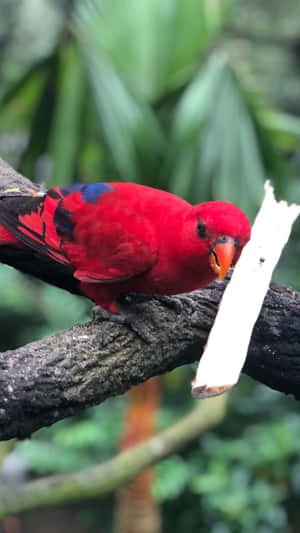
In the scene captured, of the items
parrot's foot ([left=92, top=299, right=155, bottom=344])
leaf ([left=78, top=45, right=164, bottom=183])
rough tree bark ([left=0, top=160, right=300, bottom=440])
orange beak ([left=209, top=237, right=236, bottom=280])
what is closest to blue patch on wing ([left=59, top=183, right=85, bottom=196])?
rough tree bark ([left=0, top=160, right=300, bottom=440])

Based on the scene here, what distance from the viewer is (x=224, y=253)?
1519 mm

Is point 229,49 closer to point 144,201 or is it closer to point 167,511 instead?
point 167,511

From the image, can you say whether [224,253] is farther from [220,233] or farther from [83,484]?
[83,484]

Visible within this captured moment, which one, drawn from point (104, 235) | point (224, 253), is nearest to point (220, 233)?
point (224, 253)

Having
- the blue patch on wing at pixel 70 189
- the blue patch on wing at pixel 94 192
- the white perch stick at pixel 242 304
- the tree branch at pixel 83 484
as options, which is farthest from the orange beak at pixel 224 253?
the tree branch at pixel 83 484

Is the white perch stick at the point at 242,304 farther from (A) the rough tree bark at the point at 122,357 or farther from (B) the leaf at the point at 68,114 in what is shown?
(B) the leaf at the point at 68,114

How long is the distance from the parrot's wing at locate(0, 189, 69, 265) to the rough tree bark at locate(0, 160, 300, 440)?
0.65 feet

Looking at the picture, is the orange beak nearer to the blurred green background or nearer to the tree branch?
the blurred green background

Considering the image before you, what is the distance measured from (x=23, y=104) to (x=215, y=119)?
134 centimetres

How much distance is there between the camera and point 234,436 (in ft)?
16.7

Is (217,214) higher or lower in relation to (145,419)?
higher

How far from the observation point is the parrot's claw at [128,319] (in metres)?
1.70

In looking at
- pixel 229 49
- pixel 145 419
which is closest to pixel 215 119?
pixel 145 419

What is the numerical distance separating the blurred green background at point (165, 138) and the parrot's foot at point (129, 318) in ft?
4.55
